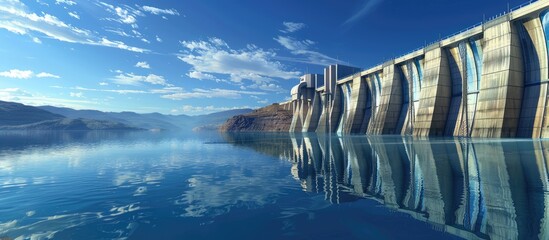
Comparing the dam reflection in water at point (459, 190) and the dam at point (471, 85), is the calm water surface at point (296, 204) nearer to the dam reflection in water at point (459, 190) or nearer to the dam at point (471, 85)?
the dam reflection in water at point (459, 190)

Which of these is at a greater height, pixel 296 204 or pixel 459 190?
pixel 459 190

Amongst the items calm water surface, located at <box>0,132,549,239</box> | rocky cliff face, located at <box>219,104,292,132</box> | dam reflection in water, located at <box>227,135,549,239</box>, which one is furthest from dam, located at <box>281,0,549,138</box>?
rocky cliff face, located at <box>219,104,292,132</box>

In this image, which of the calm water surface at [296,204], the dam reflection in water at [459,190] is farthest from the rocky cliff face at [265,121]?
the calm water surface at [296,204]

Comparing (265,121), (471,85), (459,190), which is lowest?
(459,190)

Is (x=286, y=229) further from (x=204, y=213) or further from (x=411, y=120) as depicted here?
(x=411, y=120)

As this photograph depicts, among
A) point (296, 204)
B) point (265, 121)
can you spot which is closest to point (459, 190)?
point (296, 204)

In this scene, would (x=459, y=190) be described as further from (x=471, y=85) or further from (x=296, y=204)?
(x=471, y=85)
